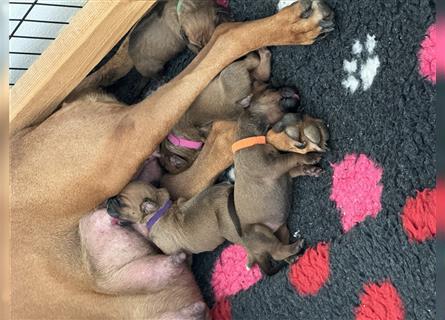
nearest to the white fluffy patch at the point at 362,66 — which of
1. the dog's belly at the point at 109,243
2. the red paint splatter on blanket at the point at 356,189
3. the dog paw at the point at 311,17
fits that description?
the dog paw at the point at 311,17

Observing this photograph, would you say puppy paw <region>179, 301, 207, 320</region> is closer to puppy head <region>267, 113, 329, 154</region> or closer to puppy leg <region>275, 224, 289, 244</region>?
puppy leg <region>275, 224, 289, 244</region>

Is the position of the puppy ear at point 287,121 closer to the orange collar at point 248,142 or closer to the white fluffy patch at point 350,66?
the orange collar at point 248,142

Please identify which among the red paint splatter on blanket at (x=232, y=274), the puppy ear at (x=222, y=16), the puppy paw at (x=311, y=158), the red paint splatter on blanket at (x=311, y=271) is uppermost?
the puppy ear at (x=222, y=16)

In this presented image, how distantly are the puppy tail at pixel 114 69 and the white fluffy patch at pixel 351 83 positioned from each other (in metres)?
1.11

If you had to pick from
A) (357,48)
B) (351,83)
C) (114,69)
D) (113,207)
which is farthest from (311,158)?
(114,69)

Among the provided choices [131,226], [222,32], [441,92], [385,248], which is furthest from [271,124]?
[441,92]

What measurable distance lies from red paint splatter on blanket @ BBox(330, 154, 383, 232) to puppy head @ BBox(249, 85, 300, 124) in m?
0.26

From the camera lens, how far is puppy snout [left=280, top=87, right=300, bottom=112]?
2.57m

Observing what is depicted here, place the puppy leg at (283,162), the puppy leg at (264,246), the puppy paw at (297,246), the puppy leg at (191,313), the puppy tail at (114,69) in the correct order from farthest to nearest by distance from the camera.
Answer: the puppy tail at (114,69) → the puppy leg at (191,313) → the puppy paw at (297,246) → the puppy leg at (264,246) → the puppy leg at (283,162)

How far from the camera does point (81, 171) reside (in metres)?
2.77

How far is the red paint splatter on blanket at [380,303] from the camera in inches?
91.7

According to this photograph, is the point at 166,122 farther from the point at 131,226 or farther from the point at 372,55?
the point at 372,55

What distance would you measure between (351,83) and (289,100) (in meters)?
0.24

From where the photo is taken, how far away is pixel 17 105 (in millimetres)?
2877
